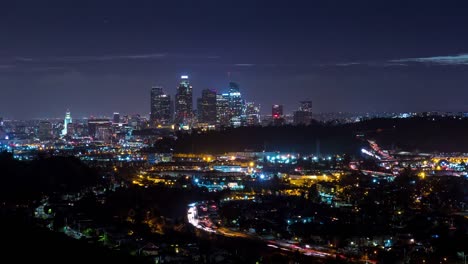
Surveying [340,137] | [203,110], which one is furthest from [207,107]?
[340,137]

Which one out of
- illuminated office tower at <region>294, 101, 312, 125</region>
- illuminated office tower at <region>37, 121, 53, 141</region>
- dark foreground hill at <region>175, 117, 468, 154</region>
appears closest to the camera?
dark foreground hill at <region>175, 117, 468, 154</region>

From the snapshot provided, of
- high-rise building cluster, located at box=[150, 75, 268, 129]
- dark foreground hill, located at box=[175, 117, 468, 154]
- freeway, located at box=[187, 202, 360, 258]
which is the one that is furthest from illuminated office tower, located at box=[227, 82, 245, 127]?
freeway, located at box=[187, 202, 360, 258]

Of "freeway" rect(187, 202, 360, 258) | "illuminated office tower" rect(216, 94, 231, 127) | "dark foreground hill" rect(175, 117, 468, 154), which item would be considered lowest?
"freeway" rect(187, 202, 360, 258)

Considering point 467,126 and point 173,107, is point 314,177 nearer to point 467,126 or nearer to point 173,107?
point 467,126

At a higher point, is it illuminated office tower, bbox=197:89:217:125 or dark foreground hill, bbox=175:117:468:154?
illuminated office tower, bbox=197:89:217:125

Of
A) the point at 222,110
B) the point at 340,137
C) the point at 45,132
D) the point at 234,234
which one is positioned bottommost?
the point at 234,234

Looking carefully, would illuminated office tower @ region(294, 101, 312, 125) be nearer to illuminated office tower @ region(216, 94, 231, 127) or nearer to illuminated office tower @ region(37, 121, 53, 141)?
illuminated office tower @ region(216, 94, 231, 127)

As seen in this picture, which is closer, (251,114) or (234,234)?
(234,234)

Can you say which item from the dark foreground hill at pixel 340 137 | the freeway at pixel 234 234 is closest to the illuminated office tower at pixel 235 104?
the dark foreground hill at pixel 340 137

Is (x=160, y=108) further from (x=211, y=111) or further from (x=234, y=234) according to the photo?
(x=234, y=234)

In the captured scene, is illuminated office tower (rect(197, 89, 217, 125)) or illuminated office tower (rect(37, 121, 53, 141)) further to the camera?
illuminated office tower (rect(37, 121, 53, 141))
